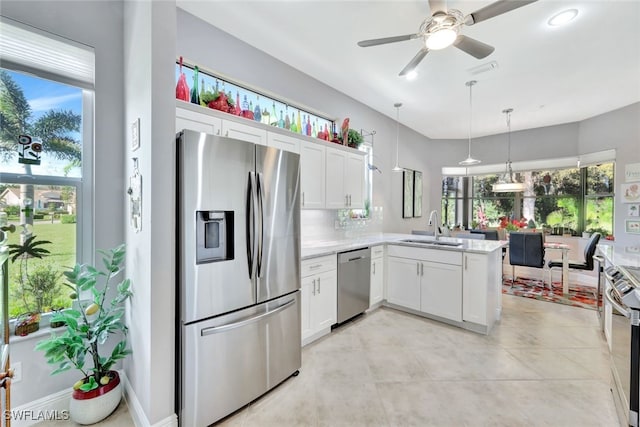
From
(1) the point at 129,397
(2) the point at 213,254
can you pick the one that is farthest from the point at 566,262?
(1) the point at 129,397

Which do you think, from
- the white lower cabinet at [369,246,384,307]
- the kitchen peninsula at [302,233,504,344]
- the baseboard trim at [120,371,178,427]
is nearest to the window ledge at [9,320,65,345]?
the baseboard trim at [120,371,178,427]

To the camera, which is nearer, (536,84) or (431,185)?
(536,84)

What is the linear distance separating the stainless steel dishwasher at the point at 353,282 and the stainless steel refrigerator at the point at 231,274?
963mm

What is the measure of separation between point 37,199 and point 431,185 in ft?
22.8

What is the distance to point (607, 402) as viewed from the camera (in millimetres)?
1911

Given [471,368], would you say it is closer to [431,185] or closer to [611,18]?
[611,18]

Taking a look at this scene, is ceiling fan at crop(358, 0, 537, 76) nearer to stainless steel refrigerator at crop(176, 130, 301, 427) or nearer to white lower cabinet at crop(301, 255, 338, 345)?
stainless steel refrigerator at crop(176, 130, 301, 427)

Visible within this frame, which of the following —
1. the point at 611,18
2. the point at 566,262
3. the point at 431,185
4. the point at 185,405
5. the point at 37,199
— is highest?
the point at 611,18

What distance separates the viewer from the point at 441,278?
3244 millimetres

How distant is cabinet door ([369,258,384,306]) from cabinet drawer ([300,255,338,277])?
0.83 meters

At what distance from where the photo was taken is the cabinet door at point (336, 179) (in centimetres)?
332

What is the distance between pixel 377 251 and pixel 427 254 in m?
0.63

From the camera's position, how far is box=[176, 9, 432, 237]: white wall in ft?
8.29

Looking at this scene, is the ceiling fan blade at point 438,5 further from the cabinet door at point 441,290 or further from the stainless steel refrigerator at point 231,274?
the cabinet door at point 441,290
